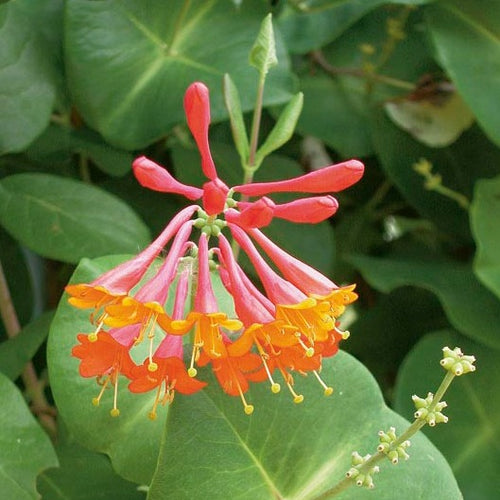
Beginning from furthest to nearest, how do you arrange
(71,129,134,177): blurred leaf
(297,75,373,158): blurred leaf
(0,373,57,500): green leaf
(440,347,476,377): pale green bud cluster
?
1. (297,75,373,158): blurred leaf
2. (71,129,134,177): blurred leaf
3. (0,373,57,500): green leaf
4. (440,347,476,377): pale green bud cluster

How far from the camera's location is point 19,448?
610 millimetres

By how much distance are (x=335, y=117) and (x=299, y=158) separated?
4.2 inches

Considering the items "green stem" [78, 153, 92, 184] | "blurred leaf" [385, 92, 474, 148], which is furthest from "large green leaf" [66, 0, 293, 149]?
"blurred leaf" [385, 92, 474, 148]

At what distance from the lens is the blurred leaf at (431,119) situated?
98 centimetres

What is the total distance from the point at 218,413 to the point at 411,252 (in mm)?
566

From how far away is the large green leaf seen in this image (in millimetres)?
750

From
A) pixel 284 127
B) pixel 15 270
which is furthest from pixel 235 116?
pixel 15 270

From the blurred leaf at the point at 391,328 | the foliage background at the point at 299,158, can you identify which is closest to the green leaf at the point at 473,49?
the foliage background at the point at 299,158

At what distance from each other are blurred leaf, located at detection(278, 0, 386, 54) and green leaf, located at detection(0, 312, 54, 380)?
14.4 inches

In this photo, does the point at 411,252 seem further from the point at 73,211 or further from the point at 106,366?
the point at 106,366

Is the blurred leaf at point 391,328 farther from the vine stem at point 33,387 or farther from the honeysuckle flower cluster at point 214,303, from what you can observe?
the honeysuckle flower cluster at point 214,303

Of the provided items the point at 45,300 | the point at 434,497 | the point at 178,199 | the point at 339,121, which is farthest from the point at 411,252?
the point at 434,497

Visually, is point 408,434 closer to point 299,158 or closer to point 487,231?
point 487,231

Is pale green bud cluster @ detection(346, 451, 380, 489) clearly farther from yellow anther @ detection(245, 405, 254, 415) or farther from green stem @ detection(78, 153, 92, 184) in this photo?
green stem @ detection(78, 153, 92, 184)
